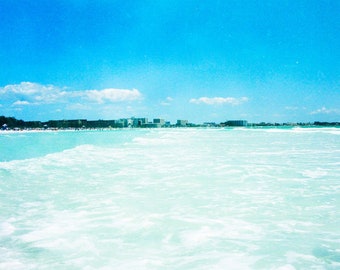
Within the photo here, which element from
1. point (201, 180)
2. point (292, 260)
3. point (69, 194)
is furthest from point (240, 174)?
point (292, 260)

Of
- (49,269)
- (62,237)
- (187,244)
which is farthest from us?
(62,237)

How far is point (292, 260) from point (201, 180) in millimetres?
5629

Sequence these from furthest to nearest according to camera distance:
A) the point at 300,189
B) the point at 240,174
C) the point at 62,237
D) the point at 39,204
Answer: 1. the point at 240,174
2. the point at 300,189
3. the point at 39,204
4. the point at 62,237

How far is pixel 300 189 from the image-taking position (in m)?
7.95

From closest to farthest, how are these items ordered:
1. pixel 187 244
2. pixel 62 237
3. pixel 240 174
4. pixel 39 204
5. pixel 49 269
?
pixel 49 269
pixel 187 244
pixel 62 237
pixel 39 204
pixel 240 174

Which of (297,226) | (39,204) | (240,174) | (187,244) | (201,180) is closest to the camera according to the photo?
(187,244)

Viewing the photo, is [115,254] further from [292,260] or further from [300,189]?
[300,189]

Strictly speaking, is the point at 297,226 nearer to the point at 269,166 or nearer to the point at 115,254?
the point at 115,254

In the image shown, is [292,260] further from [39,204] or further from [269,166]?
[269,166]

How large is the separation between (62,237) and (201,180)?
550 cm

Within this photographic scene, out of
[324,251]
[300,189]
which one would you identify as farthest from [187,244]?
[300,189]

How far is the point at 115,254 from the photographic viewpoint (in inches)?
166

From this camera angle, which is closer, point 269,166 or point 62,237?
point 62,237

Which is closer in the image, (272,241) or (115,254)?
(115,254)
